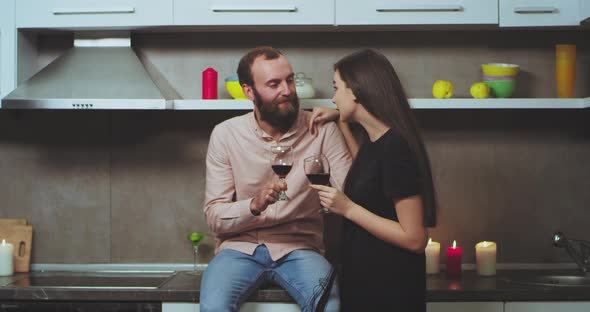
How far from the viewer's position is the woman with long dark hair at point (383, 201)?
2021mm

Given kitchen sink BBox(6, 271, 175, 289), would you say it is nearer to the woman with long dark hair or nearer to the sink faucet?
the woman with long dark hair

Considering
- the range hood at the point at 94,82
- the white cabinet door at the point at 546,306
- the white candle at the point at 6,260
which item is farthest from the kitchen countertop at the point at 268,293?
the range hood at the point at 94,82

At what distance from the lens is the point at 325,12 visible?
287cm

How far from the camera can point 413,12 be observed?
2.87 meters

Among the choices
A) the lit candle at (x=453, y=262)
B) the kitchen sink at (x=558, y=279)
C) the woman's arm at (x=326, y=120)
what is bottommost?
the kitchen sink at (x=558, y=279)

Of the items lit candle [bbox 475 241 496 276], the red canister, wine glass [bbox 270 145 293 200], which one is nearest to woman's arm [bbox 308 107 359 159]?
wine glass [bbox 270 145 293 200]

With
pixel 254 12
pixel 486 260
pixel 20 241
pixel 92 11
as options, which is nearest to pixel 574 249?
pixel 486 260

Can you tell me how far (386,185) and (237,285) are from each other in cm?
73

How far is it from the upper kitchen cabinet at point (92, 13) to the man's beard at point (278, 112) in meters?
0.54

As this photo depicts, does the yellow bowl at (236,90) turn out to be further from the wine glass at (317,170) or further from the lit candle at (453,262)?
the lit candle at (453,262)

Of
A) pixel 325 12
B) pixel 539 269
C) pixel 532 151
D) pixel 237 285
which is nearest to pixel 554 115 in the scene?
pixel 532 151

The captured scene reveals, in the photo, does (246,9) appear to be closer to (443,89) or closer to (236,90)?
(236,90)

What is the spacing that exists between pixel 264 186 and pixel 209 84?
62 centimetres

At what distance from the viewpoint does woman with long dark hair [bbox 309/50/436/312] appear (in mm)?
2021
